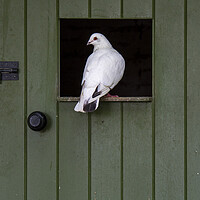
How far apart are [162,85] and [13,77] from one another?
59 centimetres

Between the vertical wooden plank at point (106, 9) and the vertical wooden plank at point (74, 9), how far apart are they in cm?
3

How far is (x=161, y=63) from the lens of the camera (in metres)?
1.27

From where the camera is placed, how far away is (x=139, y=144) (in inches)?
50.2

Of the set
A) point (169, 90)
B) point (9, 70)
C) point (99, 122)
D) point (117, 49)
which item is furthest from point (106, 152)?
point (117, 49)

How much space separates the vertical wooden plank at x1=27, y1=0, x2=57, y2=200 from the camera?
4.16 ft

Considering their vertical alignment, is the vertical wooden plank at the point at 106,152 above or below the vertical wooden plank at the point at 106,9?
below

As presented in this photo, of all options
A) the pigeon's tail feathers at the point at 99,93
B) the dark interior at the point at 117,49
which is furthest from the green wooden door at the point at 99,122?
the dark interior at the point at 117,49

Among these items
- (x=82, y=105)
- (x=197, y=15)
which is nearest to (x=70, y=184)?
(x=82, y=105)

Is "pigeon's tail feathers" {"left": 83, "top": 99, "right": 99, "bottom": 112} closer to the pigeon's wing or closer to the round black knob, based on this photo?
the pigeon's wing

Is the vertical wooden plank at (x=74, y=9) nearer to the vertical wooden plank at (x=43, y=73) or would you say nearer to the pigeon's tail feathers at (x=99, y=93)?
the vertical wooden plank at (x=43, y=73)

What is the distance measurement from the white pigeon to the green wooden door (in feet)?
0.44

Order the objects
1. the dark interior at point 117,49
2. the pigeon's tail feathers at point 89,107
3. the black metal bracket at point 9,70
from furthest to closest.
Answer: the dark interior at point 117,49
the black metal bracket at point 9,70
the pigeon's tail feathers at point 89,107

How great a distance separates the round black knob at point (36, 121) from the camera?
1219 mm

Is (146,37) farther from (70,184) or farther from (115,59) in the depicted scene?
(70,184)
